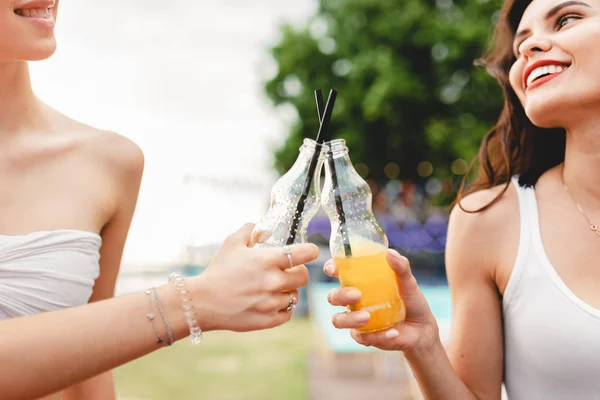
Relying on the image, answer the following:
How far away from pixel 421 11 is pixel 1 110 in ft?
58.8

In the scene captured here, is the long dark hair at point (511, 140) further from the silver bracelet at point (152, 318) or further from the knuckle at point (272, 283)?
the silver bracelet at point (152, 318)

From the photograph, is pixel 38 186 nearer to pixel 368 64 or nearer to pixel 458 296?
pixel 458 296

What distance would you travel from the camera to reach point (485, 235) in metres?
1.97

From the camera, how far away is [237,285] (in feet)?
4.51

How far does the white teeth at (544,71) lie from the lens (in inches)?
73.7

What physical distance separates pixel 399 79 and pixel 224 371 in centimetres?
1237

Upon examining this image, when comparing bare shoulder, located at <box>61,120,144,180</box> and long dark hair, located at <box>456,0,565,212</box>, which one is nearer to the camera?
bare shoulder, located at <box>61,120,144,180</box>

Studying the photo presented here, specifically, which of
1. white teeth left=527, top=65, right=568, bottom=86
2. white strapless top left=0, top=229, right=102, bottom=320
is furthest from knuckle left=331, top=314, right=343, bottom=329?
white teeth left=527, top=65, right=568, bottom=86

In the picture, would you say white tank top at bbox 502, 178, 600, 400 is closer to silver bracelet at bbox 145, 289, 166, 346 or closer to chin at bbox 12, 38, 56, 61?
silver bracelet at bbox 145, 289, 166, 346

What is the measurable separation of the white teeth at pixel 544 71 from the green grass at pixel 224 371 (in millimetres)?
5061

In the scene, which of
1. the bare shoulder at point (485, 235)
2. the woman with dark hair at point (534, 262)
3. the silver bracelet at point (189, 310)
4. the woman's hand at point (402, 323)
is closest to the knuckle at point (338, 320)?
the woman's hand at point (402, 323)

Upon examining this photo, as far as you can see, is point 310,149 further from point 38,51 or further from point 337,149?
point 38,51

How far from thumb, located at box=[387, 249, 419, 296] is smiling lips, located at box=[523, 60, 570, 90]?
29.3 inches

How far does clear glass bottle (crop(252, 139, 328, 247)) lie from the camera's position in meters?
1.55
